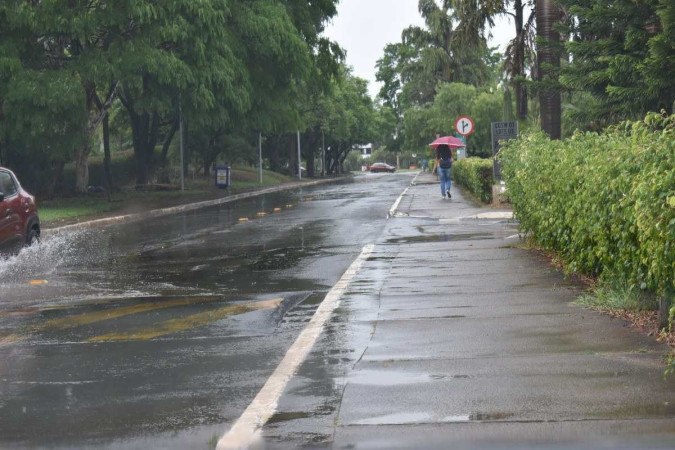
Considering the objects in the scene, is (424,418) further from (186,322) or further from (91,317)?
(91,317)

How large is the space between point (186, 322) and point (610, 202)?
4229 millimetres

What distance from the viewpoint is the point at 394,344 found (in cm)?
848

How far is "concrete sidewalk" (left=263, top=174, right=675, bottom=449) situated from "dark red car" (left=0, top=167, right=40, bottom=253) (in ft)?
22.6

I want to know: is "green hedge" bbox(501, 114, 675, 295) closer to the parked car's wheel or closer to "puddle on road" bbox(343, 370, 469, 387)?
"puddle on road" bbox(343, 370, 469, 387)

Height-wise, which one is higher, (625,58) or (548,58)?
(548,58)

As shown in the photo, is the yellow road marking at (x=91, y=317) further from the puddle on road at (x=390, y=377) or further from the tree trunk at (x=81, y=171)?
the tree trunk at (x=81, y=171)

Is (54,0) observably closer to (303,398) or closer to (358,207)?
(358,207)

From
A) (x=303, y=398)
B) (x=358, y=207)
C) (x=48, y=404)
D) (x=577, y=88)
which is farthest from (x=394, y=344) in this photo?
(x=358, y=207)

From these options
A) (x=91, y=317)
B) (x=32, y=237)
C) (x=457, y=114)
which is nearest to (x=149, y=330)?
(x=91, y=317)

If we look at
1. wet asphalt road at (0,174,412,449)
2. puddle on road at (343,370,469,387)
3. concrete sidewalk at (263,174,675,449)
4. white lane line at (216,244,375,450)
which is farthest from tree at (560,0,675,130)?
puddle on road at (343,370,469,387)

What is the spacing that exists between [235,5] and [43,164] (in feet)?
33.8

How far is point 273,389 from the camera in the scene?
708 centimetres

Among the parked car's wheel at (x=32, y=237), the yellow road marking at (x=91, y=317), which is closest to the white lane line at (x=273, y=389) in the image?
the yellow road marking at (x=91, y=317)

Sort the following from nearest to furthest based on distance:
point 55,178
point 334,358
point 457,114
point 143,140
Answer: point 334,358 < point 55,178 < point 143,140 < point 457,114
